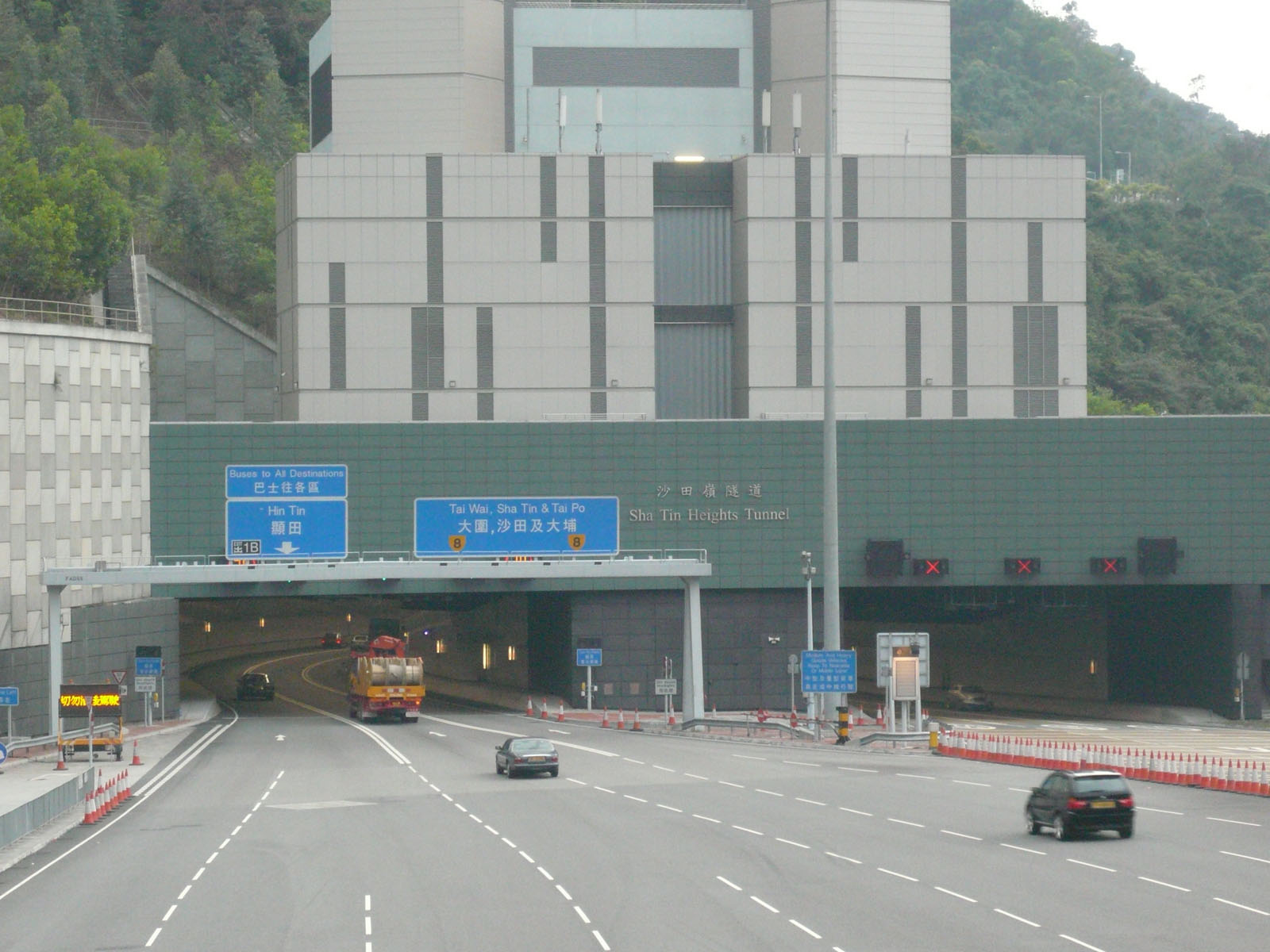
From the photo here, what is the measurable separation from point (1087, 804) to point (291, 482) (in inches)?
1683

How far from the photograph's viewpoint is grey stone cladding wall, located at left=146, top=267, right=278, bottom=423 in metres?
110

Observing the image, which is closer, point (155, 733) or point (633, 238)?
point (155, 733)

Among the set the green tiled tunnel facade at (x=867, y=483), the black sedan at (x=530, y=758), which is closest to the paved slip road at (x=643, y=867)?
the black sedan at (x=530, y=758)

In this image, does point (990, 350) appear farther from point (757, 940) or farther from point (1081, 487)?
point (757, 940)

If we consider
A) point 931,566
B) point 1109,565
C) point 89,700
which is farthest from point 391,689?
point 1109,565

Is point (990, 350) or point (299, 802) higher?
point (990, 350)

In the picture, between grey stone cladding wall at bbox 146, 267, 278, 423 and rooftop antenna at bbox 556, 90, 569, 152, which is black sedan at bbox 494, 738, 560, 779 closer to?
rooftop antenna at bbox 556, 90, 569, 152

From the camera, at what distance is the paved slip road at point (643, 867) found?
24672mm

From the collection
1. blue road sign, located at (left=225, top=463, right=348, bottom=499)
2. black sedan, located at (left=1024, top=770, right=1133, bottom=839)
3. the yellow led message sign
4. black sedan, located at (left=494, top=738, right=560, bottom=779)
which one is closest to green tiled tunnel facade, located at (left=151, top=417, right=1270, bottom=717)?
blue road sign, located at (left=225, top=463, right=348, bottom=499)

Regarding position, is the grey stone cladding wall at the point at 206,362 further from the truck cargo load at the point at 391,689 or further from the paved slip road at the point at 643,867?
the paved slip road at the point at 643,867

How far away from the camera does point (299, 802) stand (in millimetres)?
43719

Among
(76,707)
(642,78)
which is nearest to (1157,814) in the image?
(76,707)

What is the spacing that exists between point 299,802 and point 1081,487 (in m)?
49.8

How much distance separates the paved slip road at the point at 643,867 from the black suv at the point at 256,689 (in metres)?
48.1
